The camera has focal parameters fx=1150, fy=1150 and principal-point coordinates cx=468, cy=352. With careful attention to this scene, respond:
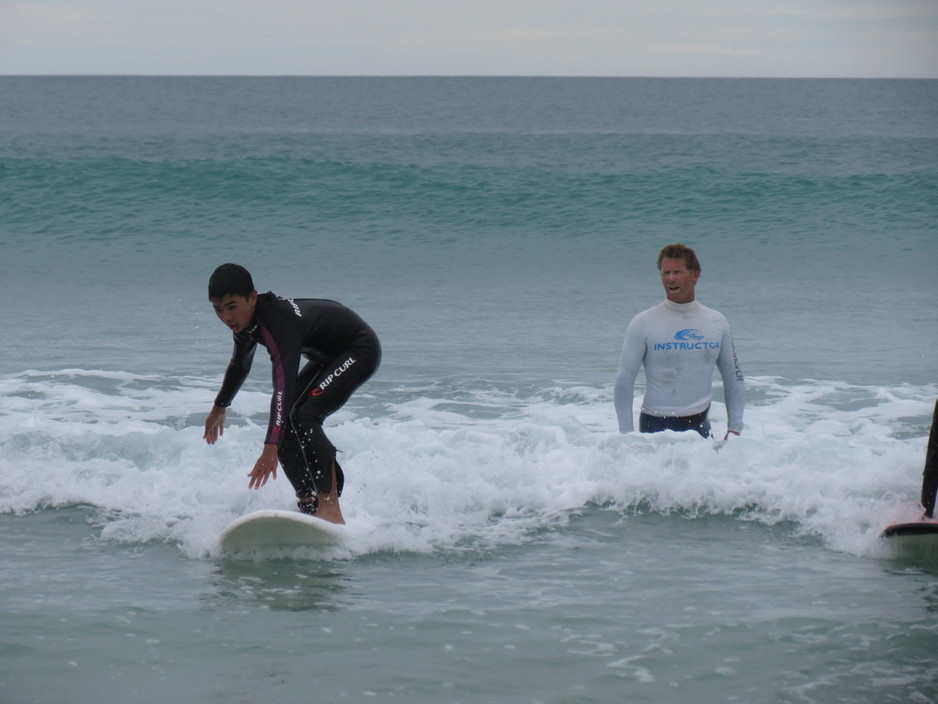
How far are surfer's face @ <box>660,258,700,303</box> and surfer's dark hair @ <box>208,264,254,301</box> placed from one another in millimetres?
2076

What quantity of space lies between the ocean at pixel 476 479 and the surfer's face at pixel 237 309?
115cm

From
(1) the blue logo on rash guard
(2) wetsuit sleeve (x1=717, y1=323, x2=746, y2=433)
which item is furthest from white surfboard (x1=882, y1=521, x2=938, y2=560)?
(1) the blue logo on rash guard

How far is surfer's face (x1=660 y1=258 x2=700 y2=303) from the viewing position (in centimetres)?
585

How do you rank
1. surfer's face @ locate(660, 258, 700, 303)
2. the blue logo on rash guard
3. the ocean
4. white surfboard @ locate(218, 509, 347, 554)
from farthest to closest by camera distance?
the blue logo on rash guard
surfer's face @ locate(660, 258, 700, 303)
white surfboard @ locate(218, 509, 347, 554)
the ocean

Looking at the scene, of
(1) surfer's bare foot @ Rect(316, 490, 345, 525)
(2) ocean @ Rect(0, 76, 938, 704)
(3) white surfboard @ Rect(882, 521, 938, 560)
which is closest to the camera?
(2) ocean @ Rect(0, 76, 938, 704)

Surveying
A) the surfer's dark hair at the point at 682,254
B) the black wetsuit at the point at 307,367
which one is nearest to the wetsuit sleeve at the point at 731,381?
the surfer's dark hair at the point at 682,254

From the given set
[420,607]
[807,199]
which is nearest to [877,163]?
[807,199]

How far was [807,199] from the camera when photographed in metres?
25.2

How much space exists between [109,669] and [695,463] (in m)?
3.61

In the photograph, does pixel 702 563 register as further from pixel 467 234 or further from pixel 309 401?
pixel 467 234

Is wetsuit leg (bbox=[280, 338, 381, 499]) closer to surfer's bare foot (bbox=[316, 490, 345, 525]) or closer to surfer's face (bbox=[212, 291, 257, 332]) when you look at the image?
surfer's bare foot (bbox=[316, 490, 345, 525])

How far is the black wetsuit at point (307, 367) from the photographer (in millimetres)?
5414

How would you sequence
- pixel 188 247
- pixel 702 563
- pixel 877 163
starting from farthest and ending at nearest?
pixel 877 163, pixel 188 247, pixel 702 563

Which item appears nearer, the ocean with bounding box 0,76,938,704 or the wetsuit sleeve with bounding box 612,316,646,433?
the ocean with bounding box 0,76,938,704
